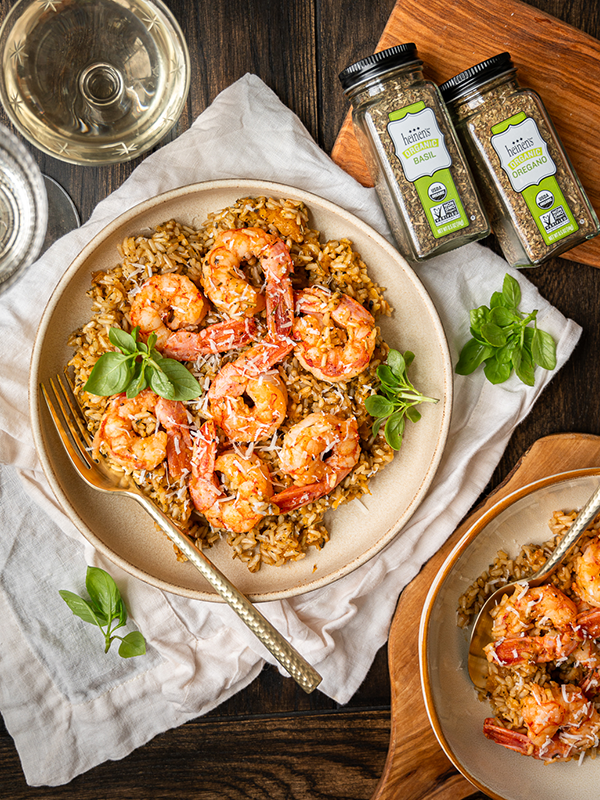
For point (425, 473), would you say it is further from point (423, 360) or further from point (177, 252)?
point (177, 252)

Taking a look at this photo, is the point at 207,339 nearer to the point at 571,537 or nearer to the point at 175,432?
the point at 175,432

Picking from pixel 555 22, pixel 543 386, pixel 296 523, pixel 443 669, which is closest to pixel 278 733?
pixel 443 669

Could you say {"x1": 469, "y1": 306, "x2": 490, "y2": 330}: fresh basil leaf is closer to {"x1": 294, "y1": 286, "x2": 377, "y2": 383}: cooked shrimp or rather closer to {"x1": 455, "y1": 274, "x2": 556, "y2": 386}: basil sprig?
{"x1": 455, "y1": 274, "x2": 556, "y2": 386}: basil sprig

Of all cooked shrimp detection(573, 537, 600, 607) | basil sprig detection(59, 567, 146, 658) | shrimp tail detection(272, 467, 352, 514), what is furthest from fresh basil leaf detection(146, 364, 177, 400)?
cooked shrimp detection(573, 537, 600, 607)

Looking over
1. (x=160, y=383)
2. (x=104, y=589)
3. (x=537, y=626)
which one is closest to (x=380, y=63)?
(x=160, y=383)

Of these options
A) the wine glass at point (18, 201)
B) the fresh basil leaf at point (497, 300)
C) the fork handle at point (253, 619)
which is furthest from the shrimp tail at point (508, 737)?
the wine glass at point (18, 201)

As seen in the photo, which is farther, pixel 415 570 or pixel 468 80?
pixel 415 570
